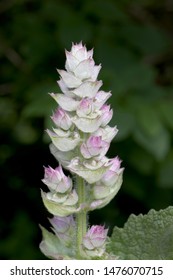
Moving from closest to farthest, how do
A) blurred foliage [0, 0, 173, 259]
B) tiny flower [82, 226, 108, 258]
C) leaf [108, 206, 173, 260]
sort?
1. tiny flower [82, 226, 108, 258]
2. leaf [108, 206, 173, 260]
3. blurred foliage [0, 0, 173, 259]

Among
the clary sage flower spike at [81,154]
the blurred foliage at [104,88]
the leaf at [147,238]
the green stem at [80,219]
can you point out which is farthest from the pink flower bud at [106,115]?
the blurred foliage at [104,88]

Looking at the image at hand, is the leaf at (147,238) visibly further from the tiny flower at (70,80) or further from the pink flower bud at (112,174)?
the tiny flower at (70,80)

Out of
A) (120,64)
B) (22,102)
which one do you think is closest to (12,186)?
(22,102)

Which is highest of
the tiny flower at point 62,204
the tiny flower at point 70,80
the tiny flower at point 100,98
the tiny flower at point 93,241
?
the tiny flower at point 70,80

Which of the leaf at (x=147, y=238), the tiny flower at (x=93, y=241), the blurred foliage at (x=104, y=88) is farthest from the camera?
the blurred foliage at (x=104, y=88)

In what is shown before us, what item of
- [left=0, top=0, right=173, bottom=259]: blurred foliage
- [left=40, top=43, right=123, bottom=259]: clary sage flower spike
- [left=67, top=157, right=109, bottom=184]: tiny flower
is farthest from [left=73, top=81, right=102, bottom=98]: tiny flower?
[left=0, top=0, right=173, bottom=259]: blurred foliage

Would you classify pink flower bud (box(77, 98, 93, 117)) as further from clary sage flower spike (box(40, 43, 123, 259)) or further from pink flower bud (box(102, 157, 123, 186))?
pink flower bud (box(102, 157, 123, 186))

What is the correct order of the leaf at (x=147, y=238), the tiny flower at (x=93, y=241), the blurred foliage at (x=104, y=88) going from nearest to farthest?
the tiny flower at (x=93, y=241) → the leaf at (x=147, y=238) → the blurred foliage at (x=104, y=88)

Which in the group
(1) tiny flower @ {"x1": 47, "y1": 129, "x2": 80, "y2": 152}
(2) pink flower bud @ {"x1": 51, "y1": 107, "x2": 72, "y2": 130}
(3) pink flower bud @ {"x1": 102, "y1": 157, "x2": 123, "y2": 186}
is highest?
(2) pink flower bud @ {"x1": 51, "y1": 107, "x2": 72, "y2": 130}
